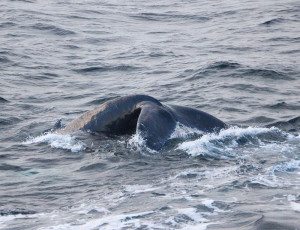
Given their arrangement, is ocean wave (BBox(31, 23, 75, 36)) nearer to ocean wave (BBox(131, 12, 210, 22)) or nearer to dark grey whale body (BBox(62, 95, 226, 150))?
ocean wave (BBox(131, 12, 210, 22))

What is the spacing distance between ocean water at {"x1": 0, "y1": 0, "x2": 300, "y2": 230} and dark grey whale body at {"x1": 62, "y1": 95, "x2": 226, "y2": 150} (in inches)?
7.3

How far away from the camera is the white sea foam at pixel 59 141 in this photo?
1380 cm

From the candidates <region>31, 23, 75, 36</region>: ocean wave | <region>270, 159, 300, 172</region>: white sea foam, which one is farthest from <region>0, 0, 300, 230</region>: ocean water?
<region>31, 23, 75, 36</region>: ocean wave

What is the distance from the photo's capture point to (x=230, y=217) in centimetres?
989

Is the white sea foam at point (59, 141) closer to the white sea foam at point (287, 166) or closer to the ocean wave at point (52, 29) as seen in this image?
the white sea foam at point (287, 166)

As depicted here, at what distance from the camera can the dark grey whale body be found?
1283 centimetres

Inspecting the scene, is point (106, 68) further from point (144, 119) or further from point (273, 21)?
point (144, 119)

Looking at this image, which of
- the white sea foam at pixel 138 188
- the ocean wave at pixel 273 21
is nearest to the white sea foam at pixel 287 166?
the white sea foam at pixel 138 188

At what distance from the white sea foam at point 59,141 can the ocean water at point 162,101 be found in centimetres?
3

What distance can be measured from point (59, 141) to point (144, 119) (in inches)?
82.9

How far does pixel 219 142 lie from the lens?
13.4m

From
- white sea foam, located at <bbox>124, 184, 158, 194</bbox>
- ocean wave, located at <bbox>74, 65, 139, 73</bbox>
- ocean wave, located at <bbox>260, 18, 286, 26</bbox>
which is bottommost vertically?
ocean wave, located at <bbox>74, 65, 139, 73</bbox>

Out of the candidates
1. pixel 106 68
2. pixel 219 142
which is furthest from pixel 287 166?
pixel 106 68

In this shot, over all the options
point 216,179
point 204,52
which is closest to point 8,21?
point 204,52
